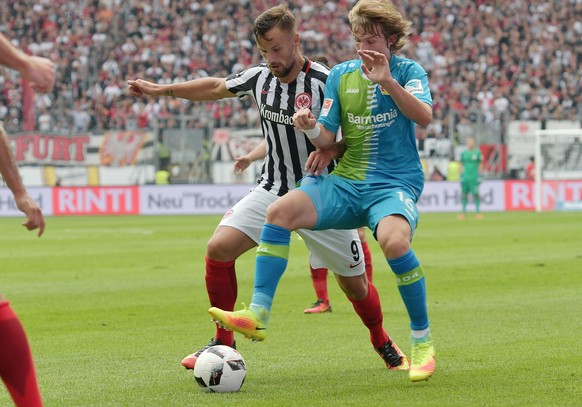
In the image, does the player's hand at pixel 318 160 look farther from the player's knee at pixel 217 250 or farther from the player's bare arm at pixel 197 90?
the player's bare arm at pixel 197 90

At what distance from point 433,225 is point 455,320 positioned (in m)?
16.1

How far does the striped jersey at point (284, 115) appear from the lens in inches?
281

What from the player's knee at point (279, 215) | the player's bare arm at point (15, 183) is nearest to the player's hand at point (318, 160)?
the player's knee at point (279, 215)

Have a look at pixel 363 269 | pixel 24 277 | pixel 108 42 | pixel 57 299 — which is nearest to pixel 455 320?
pixel 363 269

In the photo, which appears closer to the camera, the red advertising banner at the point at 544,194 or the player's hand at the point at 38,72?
the player's hand at the point at 38,72

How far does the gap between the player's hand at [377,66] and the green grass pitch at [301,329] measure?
1.77 m

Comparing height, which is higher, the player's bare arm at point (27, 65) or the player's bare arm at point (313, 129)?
the player's bare arm at point (27, 65)

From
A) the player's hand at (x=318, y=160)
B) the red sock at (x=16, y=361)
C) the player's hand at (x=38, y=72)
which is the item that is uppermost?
the player's hand at (x=38, y=72)

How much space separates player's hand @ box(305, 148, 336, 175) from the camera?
668cm

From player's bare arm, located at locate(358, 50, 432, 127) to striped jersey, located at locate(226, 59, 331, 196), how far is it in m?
0.92

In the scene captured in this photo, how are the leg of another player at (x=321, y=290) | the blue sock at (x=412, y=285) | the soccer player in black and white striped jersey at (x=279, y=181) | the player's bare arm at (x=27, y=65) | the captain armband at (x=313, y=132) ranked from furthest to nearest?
the leg of another player at (x=321, y=290) < the soccer player in black and white striped jersey at (x=279, y=181) < the captain armband at (x=313, y=132) < the blue sock at (x=412, y=285) < the player's bare arm at (x=27, y=65)

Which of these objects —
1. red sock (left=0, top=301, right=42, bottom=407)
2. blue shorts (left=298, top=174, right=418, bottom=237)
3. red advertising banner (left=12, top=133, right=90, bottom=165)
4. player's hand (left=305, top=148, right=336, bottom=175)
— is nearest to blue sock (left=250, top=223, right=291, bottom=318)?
blue shorts (left=298, top=174, right=418, bottom=237)

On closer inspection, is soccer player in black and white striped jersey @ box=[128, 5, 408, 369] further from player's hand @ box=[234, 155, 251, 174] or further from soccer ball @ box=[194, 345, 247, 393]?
player's hand @ box=[234, 155, 251, 174]

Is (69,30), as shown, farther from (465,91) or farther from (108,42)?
(465,91)
